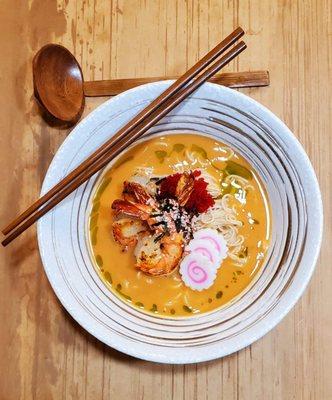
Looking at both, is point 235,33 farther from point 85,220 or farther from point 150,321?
point 150,321

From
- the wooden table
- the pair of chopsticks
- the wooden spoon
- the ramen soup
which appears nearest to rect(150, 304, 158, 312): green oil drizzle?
the ramen soup

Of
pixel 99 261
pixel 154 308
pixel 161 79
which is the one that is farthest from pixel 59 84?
pixel 154 308

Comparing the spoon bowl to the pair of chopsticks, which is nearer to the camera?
the pair of chopsticks

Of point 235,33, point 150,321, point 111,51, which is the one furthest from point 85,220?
point 235,33

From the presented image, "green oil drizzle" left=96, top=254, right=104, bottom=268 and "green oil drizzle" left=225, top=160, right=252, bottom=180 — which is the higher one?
"green oil drizzle" left=225, top=160, right=252, bottom=180

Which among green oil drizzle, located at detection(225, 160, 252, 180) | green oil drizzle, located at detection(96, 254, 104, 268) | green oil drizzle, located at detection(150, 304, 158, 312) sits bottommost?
green oil drizzle, located at detection(150, 304, 158, 312)

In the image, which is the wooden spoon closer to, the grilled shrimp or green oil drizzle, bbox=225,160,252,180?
green oil drizzle, bbox=225,160,252,180

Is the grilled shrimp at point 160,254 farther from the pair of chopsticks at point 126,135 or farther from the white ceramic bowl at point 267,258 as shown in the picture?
the pair of chopsticks at point 126,135
